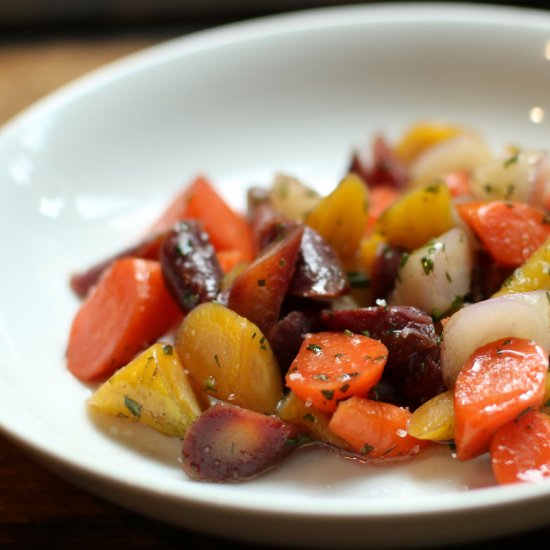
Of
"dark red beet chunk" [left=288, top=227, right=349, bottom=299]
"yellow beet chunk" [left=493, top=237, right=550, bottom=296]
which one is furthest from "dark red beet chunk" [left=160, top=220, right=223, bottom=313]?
"yellow beet chunk" [left=493, top=237, right=550, bottom=296]

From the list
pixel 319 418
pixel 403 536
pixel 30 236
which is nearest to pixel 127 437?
pixel 319 418

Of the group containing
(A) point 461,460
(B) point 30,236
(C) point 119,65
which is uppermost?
(C) point 119,65

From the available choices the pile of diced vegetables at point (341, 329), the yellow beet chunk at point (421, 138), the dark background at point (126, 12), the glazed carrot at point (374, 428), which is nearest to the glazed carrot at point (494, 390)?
the pile of diced vegetables at point (341, 329)

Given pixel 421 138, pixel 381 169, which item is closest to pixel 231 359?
pixel 381 169

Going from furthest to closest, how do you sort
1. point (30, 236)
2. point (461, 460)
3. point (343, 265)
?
1. point (30, 236)
2. point (343, 265)
3. point (461, 460)

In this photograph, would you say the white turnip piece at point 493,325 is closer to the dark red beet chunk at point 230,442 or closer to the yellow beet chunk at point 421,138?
the dark red beet chunk at point 230,442

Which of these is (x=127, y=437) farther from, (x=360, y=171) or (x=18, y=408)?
(x=360, y=171)

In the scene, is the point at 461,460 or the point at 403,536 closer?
the point at 403,536
